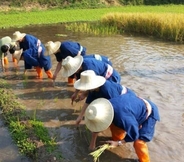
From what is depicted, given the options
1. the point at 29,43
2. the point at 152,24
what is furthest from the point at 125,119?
the point at 152,24

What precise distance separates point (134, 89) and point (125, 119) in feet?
10.0

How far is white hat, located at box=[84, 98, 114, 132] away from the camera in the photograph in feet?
10.6

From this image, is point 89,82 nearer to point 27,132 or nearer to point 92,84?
point 92,84

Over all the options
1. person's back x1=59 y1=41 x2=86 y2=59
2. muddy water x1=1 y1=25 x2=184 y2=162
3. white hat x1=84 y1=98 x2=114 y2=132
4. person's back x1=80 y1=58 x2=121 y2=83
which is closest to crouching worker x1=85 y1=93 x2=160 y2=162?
white hat x1=84 y1=98 x2=114 y2=132

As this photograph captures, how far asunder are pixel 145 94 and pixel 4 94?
2920 mm

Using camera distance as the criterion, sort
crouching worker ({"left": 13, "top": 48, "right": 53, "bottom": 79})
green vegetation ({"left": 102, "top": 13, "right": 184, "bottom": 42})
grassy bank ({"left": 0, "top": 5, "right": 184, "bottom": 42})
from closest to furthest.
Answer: crouching worker ({"left": 13, "top": 48, "right": 53, "bottom": 79}) < green vegetation ({"left": 102, "top": 13, "right": 184, "bottom": 42}) < grassy bank ({"left": 0, "top": 5, "right": 184, "bottom": 42})

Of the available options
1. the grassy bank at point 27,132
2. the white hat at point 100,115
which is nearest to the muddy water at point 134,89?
the grassy bank at point 27,132

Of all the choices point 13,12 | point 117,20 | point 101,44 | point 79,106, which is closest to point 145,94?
point 79,106

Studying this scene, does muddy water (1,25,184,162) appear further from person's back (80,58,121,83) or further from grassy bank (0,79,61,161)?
person's back (80,58,121,83)

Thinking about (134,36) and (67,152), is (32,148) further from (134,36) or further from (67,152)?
(134,36)

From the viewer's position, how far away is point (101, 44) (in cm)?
1106

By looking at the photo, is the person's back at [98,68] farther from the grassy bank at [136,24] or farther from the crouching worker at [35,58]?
the grassy bank at [136,24]

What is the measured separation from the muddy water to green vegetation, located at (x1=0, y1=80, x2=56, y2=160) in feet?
0.60

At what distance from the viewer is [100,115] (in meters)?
3.22
